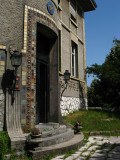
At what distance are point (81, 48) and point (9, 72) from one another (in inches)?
364

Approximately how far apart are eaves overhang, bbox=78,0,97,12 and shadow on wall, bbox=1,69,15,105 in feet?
35.2

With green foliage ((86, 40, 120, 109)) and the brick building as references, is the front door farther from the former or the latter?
green foliage ((86, 40, 120, 109))

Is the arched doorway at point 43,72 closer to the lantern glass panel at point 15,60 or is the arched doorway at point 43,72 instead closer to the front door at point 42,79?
the front door at point 42,79

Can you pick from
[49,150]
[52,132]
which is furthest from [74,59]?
[49,150]

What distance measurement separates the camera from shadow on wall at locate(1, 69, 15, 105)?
17.7 feet

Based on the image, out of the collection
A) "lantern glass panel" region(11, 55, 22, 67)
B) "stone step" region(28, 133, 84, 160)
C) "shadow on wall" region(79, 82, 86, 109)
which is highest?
"lantern glass panel" region(11, 55, 22, 67)

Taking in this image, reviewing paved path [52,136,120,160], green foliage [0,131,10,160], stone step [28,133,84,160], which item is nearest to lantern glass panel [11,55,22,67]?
green foliage [0,131,10,160]

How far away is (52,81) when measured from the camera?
7668mm

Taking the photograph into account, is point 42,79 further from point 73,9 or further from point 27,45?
point 73,9

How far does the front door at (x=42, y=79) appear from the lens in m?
7.54

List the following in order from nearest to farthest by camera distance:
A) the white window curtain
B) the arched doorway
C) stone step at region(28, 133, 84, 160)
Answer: stone step at region(28, 133, 84, 160) < the arched doorway < the white window curtain

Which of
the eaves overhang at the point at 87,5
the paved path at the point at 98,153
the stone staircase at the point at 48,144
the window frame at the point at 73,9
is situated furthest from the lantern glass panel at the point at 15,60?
the eaves overhang at the point at 87,5

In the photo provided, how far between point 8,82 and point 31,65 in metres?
0.99

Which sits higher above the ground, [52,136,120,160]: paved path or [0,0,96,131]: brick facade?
[0,0,96,131]: brick facade
